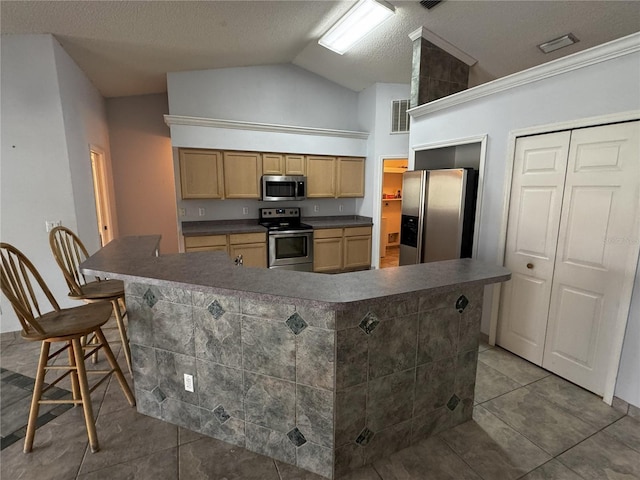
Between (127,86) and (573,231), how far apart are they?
5.59 metres

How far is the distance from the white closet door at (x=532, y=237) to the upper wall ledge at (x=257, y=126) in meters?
3.02

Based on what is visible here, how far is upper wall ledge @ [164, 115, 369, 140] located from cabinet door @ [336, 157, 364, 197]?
415 mm

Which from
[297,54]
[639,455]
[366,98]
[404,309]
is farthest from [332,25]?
[639,455]

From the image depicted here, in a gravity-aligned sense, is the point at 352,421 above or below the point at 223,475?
above

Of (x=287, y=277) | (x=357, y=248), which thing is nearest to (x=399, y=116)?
(x=357, y=248)

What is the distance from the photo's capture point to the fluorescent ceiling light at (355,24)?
3.05 metres

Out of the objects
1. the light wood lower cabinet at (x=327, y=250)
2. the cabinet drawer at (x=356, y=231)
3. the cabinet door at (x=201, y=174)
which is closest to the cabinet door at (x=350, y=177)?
the cabinet drawer at (x=356, y=231)

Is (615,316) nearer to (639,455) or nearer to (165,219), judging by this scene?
(639,455)

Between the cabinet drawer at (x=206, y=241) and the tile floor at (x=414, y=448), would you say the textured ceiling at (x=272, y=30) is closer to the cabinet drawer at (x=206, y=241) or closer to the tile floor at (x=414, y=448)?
the cabinet drawer at (x=206, y=241)

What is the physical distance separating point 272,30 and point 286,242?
8.89 feet

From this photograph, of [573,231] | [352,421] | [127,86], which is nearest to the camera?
[352,421]

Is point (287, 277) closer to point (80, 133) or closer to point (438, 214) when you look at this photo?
point (438, 214)

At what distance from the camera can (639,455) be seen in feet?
5.67

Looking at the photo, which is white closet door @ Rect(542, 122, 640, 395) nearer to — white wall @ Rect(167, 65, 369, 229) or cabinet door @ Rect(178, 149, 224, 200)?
white wall @ Rect(167, 65, 369, 229)
